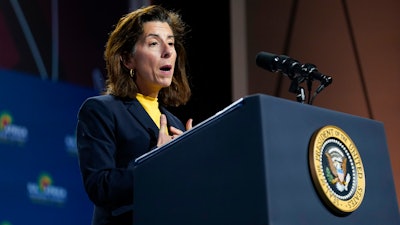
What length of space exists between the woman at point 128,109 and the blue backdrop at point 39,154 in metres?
1.10

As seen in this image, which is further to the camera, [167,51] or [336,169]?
[167,51]

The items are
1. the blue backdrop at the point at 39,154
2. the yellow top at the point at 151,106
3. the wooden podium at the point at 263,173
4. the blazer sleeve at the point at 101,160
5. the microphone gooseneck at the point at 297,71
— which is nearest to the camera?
the wooden podium at the point at 263,173

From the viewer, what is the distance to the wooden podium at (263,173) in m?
1.23

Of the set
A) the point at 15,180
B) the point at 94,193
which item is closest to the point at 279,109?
the point at 94,193

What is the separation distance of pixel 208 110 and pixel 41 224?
143 cm

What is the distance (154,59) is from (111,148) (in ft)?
1.01

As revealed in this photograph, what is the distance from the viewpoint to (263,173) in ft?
3.99

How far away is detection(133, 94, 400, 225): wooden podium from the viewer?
1233mm

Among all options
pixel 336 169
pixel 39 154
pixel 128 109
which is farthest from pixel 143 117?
pixel 39 154

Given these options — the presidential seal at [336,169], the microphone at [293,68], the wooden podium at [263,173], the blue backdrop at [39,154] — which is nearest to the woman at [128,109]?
the wooden podium at [263,173]

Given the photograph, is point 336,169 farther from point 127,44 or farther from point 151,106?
point 127,44

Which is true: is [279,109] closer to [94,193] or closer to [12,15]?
[94,193]

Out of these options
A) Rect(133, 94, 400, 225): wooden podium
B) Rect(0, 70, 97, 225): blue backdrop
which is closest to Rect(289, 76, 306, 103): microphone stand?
Rect(133, 94, 400, 225): wooden podium

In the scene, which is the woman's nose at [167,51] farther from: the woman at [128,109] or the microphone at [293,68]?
the microphone at [293,68]
